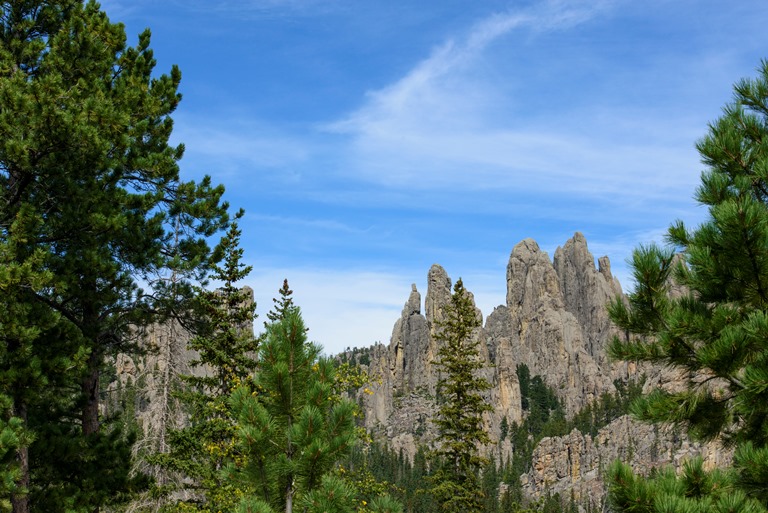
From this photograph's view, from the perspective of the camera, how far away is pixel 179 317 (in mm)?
14516

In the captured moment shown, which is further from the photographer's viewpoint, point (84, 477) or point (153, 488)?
point (153, 488)

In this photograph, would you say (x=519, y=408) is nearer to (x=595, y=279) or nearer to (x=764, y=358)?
(x=595, y=279)

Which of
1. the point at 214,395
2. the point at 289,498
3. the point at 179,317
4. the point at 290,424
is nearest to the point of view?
the point at 289,498

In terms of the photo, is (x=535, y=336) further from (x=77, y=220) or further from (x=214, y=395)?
(x=77, y=220)

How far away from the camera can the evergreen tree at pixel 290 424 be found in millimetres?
6023

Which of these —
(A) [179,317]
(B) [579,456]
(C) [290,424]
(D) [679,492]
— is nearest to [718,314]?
(D) [679,492]

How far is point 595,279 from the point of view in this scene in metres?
189

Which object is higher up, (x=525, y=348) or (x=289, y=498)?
(x=525, y=348)

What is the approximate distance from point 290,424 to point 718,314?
4568 millimetres

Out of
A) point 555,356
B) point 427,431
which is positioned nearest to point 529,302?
point 555,356

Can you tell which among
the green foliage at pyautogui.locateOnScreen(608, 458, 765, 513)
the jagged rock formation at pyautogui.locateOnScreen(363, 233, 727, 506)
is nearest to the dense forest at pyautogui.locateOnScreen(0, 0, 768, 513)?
the green foliage at pyautogui.locateOnScreen(608, 458, 765, 513)

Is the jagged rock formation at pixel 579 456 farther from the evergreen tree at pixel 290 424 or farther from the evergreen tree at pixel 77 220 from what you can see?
the evergreen tree at pixel 290 424

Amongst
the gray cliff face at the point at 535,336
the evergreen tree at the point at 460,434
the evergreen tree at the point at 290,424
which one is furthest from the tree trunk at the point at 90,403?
the gray cliff face at the point at 535,336

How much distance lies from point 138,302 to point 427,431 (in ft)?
494
